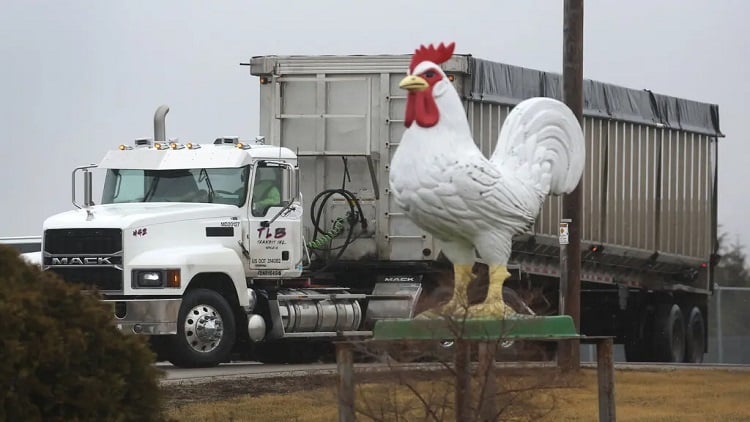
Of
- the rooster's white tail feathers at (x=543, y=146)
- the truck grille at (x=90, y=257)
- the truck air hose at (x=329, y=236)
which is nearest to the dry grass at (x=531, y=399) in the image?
the rooster's white tail feathers at (x=543, y=146)

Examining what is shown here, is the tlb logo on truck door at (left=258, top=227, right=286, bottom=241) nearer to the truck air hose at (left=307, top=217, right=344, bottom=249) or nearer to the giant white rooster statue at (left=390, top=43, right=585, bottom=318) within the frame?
the truck air hose at (left=307, top=217, right=344, bottom=249)

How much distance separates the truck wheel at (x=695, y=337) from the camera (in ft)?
103

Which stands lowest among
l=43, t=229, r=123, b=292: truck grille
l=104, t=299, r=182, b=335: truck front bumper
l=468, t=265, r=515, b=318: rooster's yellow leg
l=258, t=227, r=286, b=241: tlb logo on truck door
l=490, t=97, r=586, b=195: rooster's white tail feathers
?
l=104, t=299, r=182, b=335: truck front bumper

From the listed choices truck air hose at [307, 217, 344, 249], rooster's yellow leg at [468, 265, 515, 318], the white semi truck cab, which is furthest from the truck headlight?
rooster's yellow leg at [468, 265, 515, 318]

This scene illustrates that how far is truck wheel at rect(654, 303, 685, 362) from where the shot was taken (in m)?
30.4

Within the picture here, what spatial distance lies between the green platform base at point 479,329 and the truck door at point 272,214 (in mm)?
12161

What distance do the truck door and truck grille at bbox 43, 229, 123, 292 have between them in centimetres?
205

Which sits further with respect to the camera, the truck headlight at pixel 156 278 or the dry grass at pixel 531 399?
the truck headlight at pixel 156 278

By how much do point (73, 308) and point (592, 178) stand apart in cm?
2045

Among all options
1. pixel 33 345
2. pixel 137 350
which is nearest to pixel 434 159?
pixel 137 350

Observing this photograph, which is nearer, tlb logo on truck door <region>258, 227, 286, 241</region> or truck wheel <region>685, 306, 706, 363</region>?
tlb logo on truck door <region>258, 227, 286, 241</region>

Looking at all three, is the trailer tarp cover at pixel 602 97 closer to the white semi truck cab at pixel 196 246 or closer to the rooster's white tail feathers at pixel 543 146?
the white semi truck cab at pixel 196 246

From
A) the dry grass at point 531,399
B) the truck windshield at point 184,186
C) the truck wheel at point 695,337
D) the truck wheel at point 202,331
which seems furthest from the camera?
the truck wheel at point 695,337

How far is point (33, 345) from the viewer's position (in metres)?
8.00
